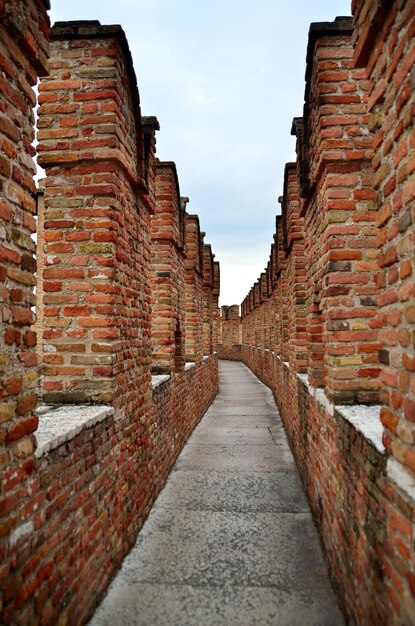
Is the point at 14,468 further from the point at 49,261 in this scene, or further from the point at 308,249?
the point at 308,249

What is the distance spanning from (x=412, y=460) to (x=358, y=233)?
87.1 inches

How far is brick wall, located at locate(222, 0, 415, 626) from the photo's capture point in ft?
5.48

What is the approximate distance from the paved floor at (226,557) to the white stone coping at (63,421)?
1267 mm

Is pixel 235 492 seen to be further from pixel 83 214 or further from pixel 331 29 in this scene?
pixel 331 29

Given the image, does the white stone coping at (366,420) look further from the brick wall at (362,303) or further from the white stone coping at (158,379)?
the white stone coping at (158,379)

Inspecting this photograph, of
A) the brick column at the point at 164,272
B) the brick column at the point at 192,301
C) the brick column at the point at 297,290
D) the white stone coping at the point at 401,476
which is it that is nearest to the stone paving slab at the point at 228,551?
the white stone coping at the point at 401,476

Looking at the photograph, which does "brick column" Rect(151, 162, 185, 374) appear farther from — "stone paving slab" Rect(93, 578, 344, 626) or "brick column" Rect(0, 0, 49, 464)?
"brick column" Rect(0, 0, 49, 464)

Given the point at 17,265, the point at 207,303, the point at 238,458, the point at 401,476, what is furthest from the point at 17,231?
the point at 207,303

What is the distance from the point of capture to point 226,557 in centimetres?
339

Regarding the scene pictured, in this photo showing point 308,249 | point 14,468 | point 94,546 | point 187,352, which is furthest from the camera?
point 187,352

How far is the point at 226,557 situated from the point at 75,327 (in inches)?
90.3

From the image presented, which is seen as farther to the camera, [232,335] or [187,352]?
[232,335]

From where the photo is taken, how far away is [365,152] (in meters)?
3.36

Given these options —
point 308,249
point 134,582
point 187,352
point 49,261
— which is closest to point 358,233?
point 308,249
